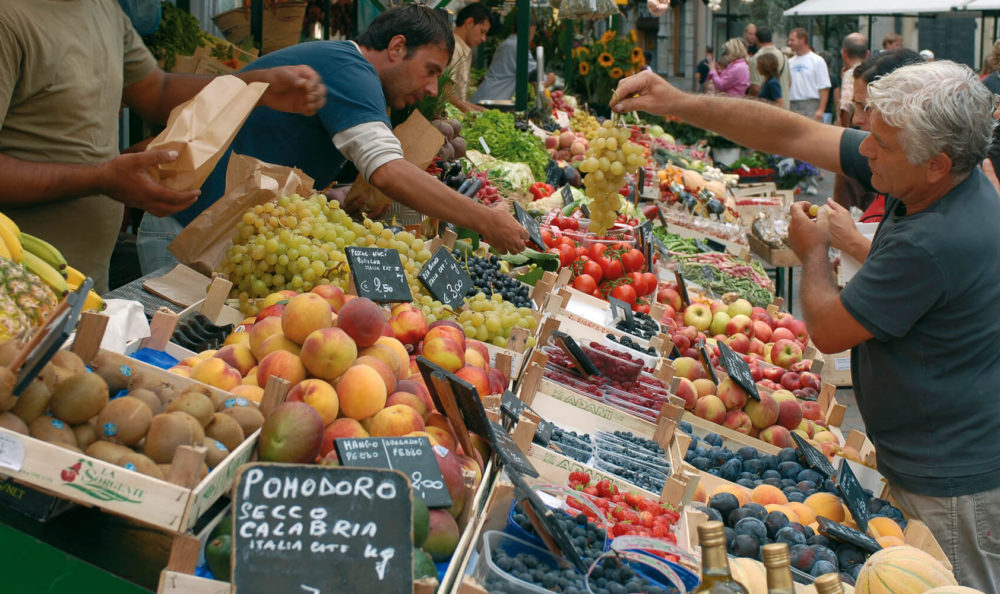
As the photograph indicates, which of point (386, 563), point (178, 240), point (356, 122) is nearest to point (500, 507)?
point (386, 563)

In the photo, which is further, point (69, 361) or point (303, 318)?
point (303, 318)

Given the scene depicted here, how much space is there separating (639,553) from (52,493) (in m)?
1.20

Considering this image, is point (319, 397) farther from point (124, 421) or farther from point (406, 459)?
point (124, 421)

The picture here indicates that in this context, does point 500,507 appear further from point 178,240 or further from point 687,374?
point 687,374

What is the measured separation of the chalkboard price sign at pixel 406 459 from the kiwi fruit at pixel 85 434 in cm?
43

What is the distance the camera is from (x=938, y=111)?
249 centimetres

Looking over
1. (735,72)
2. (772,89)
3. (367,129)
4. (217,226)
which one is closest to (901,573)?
(217,226)

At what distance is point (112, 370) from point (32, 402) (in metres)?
0.27

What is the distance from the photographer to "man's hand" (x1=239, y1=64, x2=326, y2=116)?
10.4 feet

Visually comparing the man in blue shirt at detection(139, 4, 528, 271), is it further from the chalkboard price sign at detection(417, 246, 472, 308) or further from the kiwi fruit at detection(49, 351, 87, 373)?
the kiwi fruit at detection(49, 351, 87, 373)

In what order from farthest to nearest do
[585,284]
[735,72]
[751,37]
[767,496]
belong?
[751,37] → [735,72] → [585,284] → [767,496]

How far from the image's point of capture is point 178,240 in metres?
2.92

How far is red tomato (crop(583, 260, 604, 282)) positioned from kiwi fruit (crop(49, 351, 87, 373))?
3479mm

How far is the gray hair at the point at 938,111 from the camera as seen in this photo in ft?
8.22
